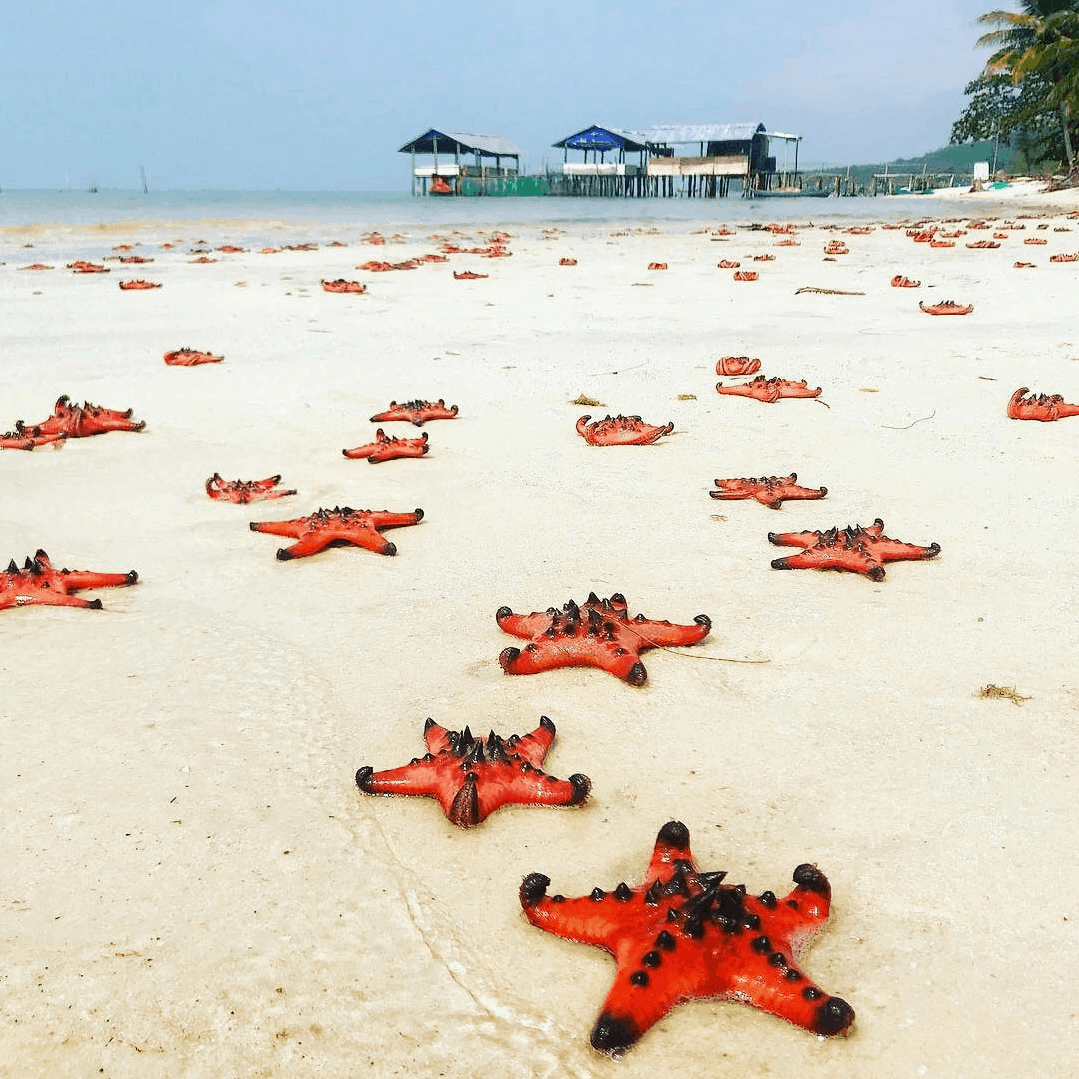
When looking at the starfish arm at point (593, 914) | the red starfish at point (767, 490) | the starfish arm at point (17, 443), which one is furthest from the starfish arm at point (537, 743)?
the starfish arm at point (17, 443)

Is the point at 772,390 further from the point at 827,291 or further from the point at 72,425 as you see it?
the point at 827,291

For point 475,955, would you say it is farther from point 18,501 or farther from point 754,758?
point 18,501

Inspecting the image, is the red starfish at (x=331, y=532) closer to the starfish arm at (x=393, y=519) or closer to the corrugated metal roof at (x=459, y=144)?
the starfish arm at (x=393, y=519)

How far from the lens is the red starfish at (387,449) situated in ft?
25.6

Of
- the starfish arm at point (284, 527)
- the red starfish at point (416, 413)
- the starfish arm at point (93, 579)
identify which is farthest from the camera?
the red starfish at point (416, 413)

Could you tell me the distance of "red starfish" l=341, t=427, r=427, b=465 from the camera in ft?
25.6

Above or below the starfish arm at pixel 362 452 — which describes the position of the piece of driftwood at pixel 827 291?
above

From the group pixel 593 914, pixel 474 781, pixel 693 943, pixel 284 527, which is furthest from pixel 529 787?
pixel 284 527

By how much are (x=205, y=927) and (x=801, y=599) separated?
3.58m

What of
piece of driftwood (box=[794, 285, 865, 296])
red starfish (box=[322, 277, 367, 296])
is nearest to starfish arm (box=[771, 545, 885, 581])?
piece of driftwood (box=[794, 285, 865, 296])

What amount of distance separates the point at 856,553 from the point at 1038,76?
206ft

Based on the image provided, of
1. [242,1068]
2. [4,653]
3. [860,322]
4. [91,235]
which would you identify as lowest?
[242,1068]

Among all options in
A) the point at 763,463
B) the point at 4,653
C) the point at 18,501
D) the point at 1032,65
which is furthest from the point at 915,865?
the point at 1032,65

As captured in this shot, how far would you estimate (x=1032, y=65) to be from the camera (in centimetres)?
4372
